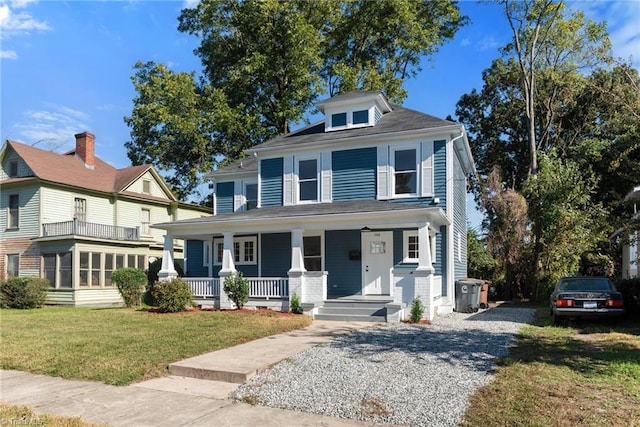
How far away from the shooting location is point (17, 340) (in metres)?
10.1

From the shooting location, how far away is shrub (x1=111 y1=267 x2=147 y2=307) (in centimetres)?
1794

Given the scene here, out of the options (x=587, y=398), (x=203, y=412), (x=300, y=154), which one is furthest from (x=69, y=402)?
(x=300, y=154)

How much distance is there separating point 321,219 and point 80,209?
1732 centimetres

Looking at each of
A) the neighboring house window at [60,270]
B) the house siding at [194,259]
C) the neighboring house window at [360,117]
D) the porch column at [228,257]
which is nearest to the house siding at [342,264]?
the porch column at [228,257]

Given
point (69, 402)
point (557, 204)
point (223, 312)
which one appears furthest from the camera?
point (557, 204)

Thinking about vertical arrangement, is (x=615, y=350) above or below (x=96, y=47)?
below

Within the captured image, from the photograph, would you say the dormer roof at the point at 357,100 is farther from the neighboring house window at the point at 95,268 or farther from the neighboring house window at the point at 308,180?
the neighboring house window at the point at 95,268

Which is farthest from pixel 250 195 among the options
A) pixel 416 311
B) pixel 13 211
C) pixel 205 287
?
pixel 13 211

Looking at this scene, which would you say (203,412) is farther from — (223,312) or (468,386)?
(223,312)

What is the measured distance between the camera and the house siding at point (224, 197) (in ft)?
68.8

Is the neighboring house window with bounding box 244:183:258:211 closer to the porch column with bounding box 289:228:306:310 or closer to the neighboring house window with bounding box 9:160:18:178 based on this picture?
the porch column with bounding box 289:228:306:310

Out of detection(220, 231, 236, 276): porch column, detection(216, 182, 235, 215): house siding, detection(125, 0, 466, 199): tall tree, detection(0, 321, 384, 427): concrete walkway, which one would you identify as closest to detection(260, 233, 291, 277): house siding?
detection(220, 231, 236, 276): porch column

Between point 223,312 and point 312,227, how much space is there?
3948 millimetres

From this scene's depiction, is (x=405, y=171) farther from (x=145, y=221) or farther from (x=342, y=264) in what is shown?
(x=145, y=221)
